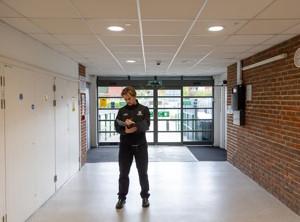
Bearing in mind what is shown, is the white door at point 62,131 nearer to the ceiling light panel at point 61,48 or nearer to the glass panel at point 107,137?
the ceiling light panel at point 61,48

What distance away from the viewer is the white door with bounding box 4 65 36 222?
3.07m

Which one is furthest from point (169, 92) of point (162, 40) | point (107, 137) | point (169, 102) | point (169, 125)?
point (162, 40)

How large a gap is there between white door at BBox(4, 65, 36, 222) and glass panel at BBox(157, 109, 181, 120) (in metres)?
6.45

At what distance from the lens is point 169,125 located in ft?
32.6

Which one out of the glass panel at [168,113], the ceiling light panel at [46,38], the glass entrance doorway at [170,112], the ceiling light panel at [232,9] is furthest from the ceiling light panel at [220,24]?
the glass panel at [168,113]

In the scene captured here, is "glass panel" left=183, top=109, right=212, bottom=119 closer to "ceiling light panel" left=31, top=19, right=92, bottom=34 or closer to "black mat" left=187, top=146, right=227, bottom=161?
"black mat" left=187, top=146, right=227, bottom=161

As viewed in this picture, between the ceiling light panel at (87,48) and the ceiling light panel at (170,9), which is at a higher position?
the ceiling light panel at (87,48)

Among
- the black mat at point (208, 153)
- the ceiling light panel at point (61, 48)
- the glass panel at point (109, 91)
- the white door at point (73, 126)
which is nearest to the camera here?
the ceiling light panel at point (61, 48)

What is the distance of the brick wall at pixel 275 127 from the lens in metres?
3.83

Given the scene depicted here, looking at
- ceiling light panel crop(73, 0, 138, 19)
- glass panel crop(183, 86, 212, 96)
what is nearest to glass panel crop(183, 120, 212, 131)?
glass panel crop(183, 86, 212, 96)

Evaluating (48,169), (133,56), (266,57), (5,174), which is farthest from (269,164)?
(5,174)

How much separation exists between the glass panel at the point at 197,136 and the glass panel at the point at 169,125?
1.29ft

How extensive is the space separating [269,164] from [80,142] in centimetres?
399

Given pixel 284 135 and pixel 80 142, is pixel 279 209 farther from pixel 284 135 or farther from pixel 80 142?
pixel 80 142
